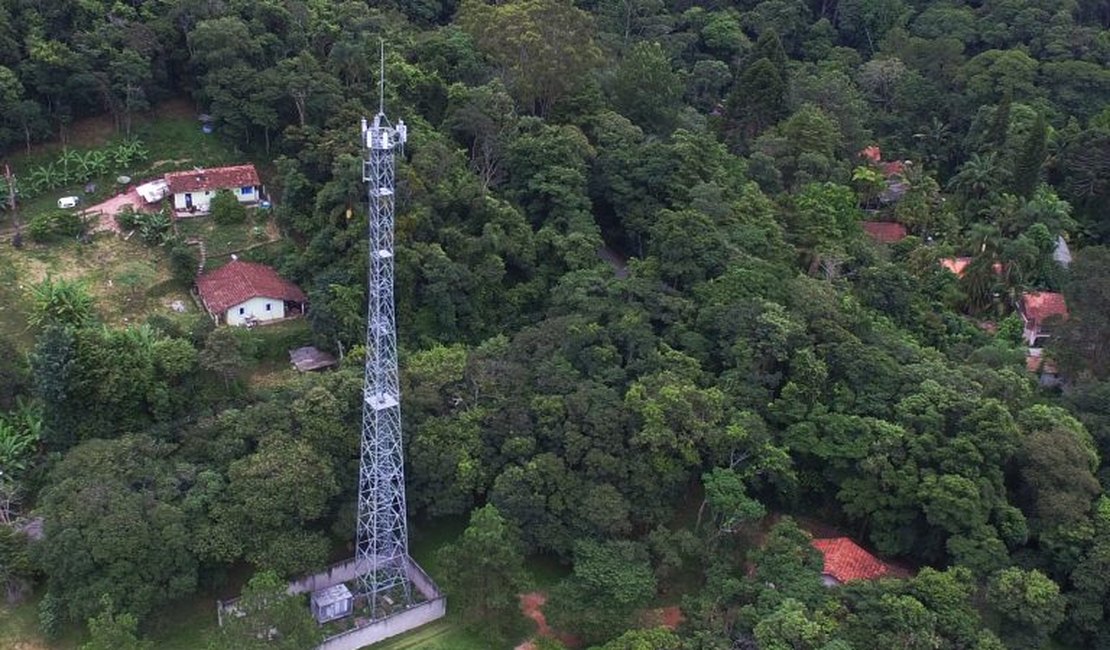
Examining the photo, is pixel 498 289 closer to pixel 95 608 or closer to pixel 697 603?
pixel 697 603

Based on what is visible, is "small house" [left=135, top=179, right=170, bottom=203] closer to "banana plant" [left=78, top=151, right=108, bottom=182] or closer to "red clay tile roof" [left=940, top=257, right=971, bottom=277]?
"banana plant" [left=78, top=151, right=108, bottom=182]

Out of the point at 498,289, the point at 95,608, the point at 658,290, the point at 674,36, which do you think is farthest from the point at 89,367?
the point at 674,36

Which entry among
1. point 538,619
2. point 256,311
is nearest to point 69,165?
point 256,311

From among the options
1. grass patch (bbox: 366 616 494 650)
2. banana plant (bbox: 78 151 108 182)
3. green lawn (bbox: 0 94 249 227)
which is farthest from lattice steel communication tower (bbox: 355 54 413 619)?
banana plant (bbox: 78 151 108 182)

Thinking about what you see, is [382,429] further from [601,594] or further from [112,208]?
[112,208]

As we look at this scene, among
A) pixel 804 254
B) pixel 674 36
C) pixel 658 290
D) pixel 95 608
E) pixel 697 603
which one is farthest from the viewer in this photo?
pixel 674 36

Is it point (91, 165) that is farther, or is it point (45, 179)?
point (91, 165)

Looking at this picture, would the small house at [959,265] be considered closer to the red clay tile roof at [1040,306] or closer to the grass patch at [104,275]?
the red clay tile roof at [1040,306]
